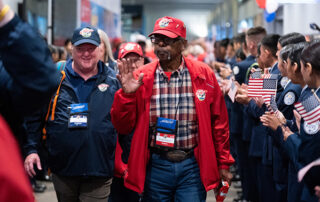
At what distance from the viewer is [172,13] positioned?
142 ft

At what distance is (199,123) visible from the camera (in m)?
3.49

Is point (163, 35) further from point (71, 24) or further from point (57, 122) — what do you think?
point (71, 24)

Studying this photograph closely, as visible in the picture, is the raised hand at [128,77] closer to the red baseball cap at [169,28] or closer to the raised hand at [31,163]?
the red baseball cap at [169,28]

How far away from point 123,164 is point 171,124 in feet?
2.50

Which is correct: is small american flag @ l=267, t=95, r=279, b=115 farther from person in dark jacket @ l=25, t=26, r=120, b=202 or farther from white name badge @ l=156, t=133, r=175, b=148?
person in dark jacket @ l=25, t=26, r=120, b=202

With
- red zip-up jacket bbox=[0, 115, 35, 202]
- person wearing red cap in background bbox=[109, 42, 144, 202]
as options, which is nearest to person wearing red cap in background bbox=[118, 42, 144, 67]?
person wearing red cap in background bbox=[109, 42, 144, 202]

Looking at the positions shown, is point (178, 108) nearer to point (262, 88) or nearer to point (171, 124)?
point (171, 124)

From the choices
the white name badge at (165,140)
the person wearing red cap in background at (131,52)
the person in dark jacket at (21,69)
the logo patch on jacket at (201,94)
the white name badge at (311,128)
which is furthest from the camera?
the person wearing red cap in background at (131,52)

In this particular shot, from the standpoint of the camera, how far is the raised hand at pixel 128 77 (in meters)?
3.30

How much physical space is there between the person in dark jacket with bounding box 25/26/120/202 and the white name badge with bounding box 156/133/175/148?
551 millimetres

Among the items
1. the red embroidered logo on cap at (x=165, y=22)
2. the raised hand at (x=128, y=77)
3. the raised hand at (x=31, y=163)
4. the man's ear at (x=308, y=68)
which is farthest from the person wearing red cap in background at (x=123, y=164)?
the man's ear at (x=308, y=68)

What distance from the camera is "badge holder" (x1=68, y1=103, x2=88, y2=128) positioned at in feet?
12.4

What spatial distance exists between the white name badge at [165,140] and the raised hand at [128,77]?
36 centimetres

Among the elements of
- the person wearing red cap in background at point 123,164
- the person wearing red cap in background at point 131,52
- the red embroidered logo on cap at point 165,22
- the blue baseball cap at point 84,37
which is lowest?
the person wearing red cap in background at point 123,164
